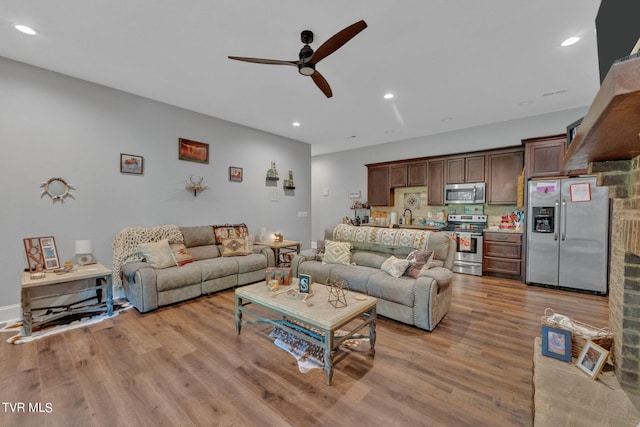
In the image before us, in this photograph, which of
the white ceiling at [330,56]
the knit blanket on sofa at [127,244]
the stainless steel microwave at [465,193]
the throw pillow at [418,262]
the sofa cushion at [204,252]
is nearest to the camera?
the white ceiling at [330,56]

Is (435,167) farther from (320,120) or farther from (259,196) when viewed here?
(259,196)

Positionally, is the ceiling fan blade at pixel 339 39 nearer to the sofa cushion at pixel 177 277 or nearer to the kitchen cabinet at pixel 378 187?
the sofa cushion at pixel 177 277

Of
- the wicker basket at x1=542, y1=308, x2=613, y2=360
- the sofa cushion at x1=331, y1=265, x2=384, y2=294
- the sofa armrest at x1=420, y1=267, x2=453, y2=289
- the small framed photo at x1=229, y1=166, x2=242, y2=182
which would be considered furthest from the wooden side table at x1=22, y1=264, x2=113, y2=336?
the wicker basket at x1=542, y1=308, x2=613, y2=360

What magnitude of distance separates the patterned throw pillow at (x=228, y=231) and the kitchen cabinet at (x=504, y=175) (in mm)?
4683

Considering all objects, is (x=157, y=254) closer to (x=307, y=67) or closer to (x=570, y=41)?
(x=307, y=67)

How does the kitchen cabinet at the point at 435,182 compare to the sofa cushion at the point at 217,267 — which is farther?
the kitchen cabinet at the point at 435,182

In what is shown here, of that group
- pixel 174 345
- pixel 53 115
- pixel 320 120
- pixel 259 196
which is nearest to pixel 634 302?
pixel 174 345

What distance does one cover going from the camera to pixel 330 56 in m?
2.74

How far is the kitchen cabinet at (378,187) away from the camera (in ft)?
20.7

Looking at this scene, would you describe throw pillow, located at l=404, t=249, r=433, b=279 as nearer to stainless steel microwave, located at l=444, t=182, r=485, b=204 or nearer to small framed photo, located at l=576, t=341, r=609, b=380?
small framed photo, located at l=576, t=341, r=609, b=380

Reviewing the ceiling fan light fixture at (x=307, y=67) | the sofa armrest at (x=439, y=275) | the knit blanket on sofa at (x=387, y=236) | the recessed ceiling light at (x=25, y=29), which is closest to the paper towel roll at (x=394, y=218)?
the knit blanket on sofa at (x=387, y=236)

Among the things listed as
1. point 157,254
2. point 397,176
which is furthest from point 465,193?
point 157,254

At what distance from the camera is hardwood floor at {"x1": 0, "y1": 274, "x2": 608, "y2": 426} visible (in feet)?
5.32

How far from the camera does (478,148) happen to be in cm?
524
